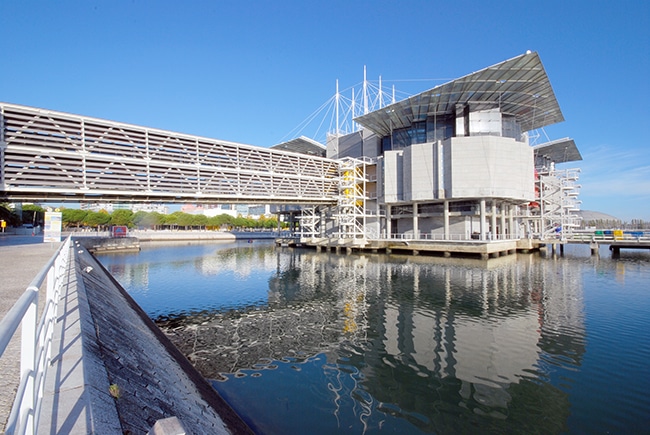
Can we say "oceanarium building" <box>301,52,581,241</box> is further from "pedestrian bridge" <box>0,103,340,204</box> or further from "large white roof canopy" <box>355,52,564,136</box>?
"pedestrian bridge" <box>0,103,340,204</box>

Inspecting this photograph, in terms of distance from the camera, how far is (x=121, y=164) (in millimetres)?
29172

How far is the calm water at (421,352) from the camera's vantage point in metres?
7.07

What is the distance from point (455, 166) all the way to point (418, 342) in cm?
3424

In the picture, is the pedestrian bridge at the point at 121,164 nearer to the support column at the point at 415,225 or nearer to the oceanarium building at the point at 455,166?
the oceanarium building at the point at 455,166

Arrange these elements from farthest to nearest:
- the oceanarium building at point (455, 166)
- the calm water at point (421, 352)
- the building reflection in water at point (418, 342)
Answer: the oceanarium building at point (455, 166) < the building reflection in water at point (418, 342) < the calm water at point (421, 352)

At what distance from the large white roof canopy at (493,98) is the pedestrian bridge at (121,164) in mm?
18666

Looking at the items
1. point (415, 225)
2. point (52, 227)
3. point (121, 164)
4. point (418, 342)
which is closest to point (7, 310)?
point (418, 342)

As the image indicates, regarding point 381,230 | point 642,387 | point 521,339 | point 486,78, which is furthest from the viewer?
point 381,230

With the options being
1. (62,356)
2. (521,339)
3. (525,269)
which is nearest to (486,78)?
(525,269)

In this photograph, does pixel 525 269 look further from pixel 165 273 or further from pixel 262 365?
pixel 165 273

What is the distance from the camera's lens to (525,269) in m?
28.7

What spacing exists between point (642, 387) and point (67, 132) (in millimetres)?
35260

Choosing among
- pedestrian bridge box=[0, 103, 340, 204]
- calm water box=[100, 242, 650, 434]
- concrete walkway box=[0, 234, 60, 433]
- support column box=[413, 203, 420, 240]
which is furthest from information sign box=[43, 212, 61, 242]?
support column box=[413, 203, 420, 240]

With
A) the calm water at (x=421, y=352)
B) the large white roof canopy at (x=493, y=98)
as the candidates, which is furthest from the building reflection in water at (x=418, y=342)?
the large white roof canopy at (x=493, y=98)
